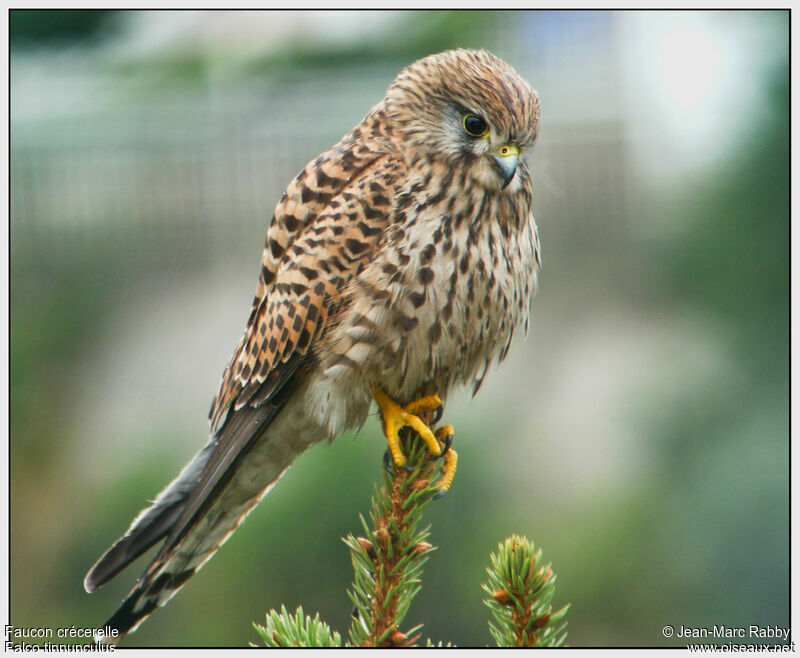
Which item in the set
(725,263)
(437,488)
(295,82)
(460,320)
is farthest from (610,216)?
(437,488)

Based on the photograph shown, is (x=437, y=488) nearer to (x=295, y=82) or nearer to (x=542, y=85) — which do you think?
(x=295, y=82)

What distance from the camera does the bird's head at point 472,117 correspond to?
197 centimetres

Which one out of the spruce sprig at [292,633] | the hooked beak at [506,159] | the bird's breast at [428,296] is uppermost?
the hooked beak at [506,159]

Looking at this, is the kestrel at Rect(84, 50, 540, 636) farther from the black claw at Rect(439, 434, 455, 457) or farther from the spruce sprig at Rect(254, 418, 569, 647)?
the spruce sprig at Rect(254, 418, 569, 647)

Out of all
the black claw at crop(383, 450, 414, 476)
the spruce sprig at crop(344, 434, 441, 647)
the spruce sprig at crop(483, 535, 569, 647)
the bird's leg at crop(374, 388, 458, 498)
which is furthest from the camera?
the bird's leg at crop(374, 388, 458, 498)

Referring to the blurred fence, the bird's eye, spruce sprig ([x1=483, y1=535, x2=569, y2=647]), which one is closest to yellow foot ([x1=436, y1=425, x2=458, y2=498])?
spruce sprig ([x1=483, y1=535, x2=569, y2=647])

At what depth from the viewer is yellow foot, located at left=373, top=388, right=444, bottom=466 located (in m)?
1.98

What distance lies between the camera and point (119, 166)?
3623 mm

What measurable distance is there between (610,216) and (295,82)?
1.54 metres

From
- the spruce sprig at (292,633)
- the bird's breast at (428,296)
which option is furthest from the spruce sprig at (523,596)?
the bird's breast at (428,296)

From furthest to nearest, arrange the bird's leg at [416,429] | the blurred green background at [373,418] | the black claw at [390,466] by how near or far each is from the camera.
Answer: the blurred green background at [373,418]
the bird's leg at [416,429]
the black claw at [390,466]

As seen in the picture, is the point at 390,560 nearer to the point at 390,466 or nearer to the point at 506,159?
the point at 390,466

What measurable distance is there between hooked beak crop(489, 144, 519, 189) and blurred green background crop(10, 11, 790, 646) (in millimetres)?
1172

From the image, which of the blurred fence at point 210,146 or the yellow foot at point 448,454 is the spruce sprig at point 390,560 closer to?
the yellow foot at point 448,454
